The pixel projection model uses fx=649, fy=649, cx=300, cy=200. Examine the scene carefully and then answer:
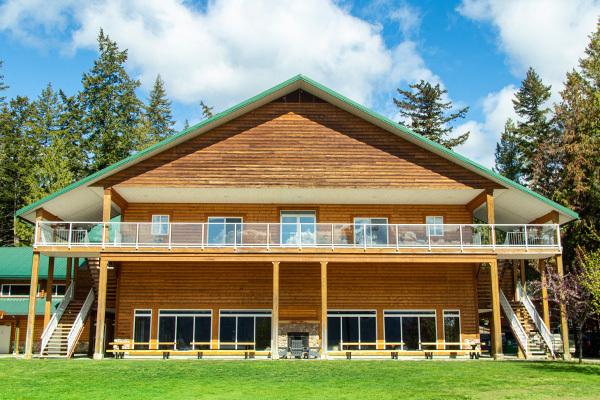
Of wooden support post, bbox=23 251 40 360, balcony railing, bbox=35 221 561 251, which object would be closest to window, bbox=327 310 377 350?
balcony railing, bbox=35 221 561 251

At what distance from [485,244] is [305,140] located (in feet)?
27.9

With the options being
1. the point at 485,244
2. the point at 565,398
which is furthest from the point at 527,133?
the point at 565,398

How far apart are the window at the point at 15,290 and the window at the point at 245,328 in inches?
538

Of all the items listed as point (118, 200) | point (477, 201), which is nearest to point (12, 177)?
point (118, 200)

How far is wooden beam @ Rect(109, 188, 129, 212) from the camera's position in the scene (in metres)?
26.8

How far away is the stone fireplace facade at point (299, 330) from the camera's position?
1099 inches

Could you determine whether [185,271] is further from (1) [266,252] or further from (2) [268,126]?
(2) [268,126]

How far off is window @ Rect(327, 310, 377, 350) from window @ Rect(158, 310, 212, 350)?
17.4 ft

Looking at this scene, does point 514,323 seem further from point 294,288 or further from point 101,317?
point 101,317

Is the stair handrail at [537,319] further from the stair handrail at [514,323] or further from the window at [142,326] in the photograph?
the window at [142,326]

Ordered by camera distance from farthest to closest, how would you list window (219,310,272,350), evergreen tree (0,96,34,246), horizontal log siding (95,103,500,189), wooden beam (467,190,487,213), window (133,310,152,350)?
evergreen tree (0,96,34,246)
window (133,310,152,350)
window (219,310,272,350)
wooden beam (467,190,487,213)
horizontal log siding (95,103,500,189)

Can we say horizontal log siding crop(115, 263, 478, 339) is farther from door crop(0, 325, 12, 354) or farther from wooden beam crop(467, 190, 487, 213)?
door crop(0, 325, 12, 354)

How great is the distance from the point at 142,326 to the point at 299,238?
8167 millimetres

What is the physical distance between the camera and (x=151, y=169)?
2650cm
